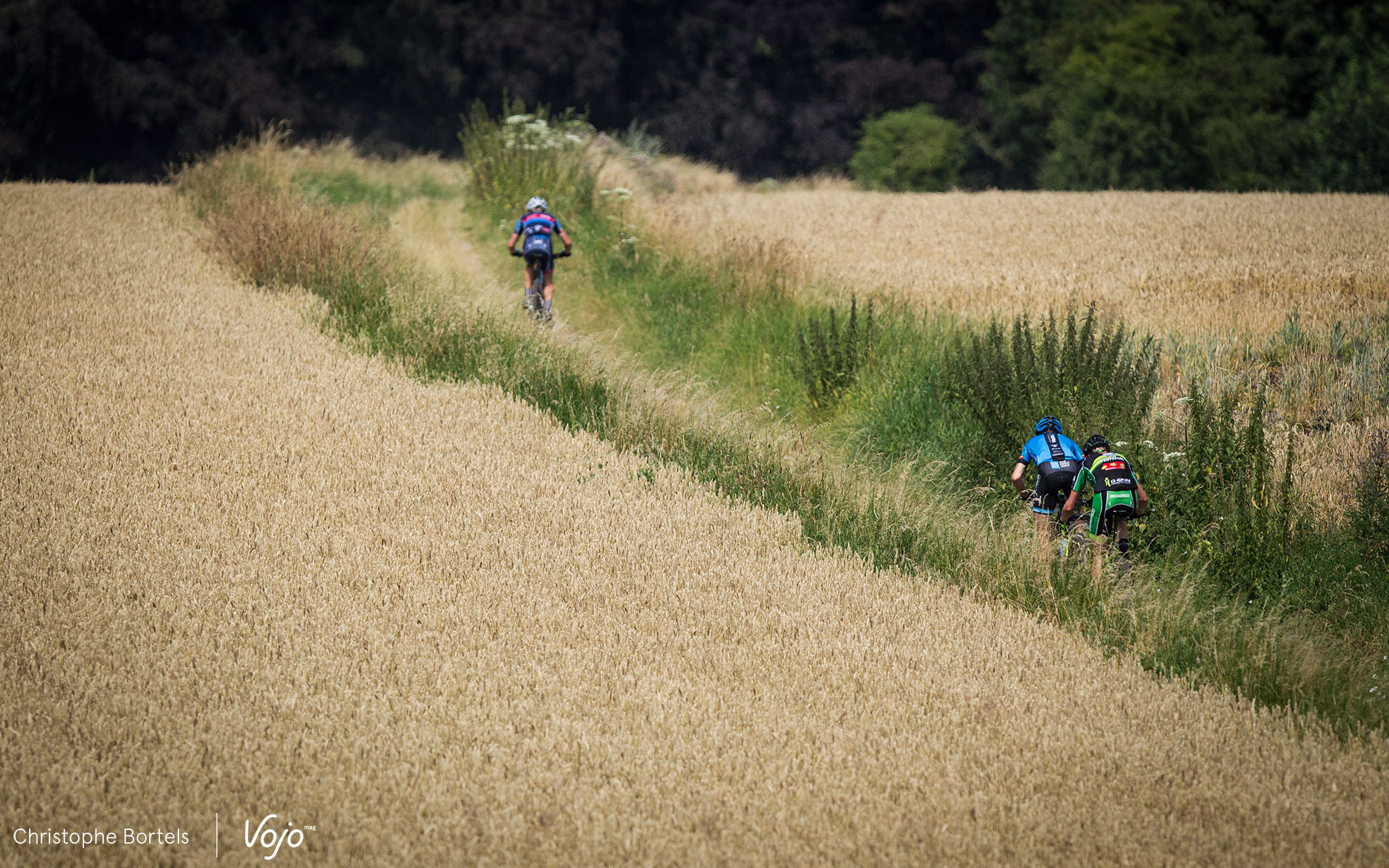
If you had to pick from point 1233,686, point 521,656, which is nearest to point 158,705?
point 521,656

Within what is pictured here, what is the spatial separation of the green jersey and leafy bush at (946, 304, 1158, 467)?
1.39 metres

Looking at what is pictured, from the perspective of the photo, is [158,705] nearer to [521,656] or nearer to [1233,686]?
[521,656]

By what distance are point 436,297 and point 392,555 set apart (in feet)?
18.9

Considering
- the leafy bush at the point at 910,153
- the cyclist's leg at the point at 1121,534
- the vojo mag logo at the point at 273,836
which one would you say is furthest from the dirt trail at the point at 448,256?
the leafy bush at the point at 910,153

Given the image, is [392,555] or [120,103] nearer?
[392,555]

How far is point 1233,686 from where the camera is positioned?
456 centimetres

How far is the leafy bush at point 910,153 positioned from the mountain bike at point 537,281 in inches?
912

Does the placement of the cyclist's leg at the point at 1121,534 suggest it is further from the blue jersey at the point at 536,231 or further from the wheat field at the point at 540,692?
the blue jersey at the point at 536,231

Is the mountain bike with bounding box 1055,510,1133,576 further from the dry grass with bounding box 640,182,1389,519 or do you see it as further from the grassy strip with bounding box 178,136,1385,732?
the dry grass with bounding box 640,182,1389,519

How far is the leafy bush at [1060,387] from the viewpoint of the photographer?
752 cm

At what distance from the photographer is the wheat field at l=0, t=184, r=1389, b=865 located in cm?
338

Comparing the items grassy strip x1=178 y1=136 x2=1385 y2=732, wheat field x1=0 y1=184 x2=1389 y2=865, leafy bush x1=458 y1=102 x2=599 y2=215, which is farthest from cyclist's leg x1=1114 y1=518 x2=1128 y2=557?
leafy bush x1=458 y1=102 x2=599 y2=215

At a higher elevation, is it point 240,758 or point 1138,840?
point 1138,840

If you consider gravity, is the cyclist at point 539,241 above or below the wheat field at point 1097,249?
below
